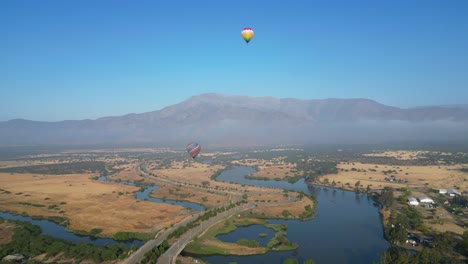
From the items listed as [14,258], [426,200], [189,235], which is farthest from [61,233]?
[426,200]

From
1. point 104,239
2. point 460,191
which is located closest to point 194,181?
point 104,239

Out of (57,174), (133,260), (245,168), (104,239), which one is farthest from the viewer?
(245,168)

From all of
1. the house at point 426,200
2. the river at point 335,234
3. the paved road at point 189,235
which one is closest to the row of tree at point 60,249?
the paved road at point 189,235

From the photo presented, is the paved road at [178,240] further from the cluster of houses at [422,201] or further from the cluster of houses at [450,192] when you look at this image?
the cluster of houses at [450,192]

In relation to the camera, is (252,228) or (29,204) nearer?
(252,228)

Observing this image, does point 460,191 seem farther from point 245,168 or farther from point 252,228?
point 245,168

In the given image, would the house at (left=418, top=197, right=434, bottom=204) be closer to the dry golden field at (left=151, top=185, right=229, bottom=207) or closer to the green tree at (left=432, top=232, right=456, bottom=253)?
the green tree at (left=432, top=232, right=456, bottom=253)

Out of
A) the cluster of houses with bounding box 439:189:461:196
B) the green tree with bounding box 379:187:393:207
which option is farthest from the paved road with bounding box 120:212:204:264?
the cluster of houses with bounding box 439:189:461:196
